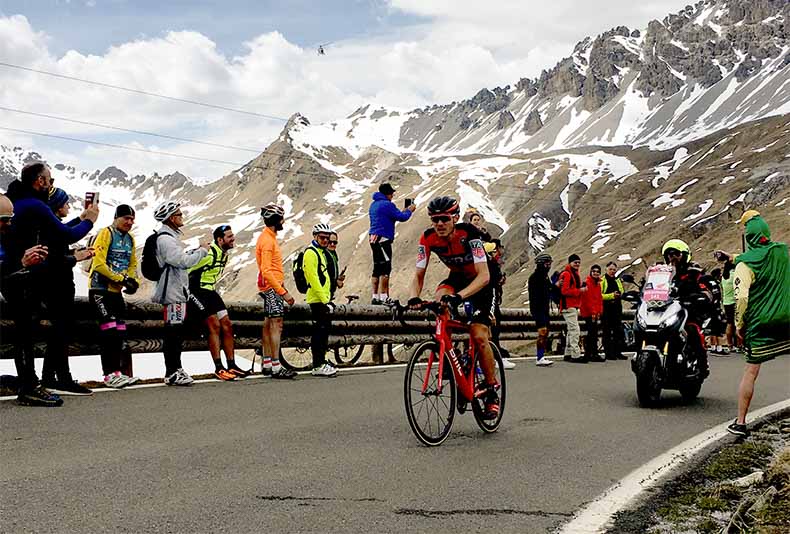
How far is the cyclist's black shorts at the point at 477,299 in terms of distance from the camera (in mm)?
7102

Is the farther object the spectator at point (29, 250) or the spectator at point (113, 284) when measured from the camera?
the spectator at point (113, 284)

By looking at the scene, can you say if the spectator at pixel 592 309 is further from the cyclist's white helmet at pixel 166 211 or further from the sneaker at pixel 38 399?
the sneaker at pixel 38 399

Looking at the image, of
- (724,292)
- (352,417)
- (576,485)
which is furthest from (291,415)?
(724,292)

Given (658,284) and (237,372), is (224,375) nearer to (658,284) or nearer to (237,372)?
(237,372)

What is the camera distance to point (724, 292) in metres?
19.0

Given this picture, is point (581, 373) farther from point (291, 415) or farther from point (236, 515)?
point (236, 515)

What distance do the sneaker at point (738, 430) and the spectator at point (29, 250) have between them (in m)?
6.33

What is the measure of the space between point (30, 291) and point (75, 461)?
2698mm

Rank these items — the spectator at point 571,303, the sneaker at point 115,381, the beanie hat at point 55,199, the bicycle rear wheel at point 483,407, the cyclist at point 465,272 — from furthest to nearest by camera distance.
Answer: the spectator at point 571,303, the sneaker at point 115,381, the beanie hat at point 55,199, the bicycle rear wheel at point 483,407, the cyclist at point 465,272

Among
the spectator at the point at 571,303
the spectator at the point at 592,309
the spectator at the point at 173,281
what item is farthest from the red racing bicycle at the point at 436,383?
the spectator at the point at 592,309

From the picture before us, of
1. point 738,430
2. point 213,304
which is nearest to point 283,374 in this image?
point 213,304

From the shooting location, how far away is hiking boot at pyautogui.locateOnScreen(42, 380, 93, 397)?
8.50m

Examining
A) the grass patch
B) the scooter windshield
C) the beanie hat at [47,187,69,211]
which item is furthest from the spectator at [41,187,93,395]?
the scooter windshield

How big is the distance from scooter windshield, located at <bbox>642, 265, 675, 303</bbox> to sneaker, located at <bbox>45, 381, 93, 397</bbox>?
6.45m
